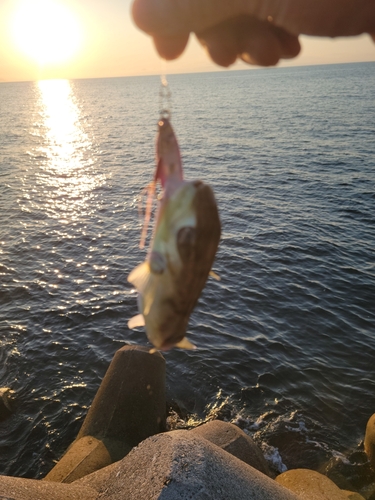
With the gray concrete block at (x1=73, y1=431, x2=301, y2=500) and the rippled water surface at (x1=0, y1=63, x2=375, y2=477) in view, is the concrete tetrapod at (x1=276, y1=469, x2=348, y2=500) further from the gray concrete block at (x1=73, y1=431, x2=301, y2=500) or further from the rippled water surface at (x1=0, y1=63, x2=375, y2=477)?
the rippled water surface at (x1=0, y1=63, x2=375, y2=477)

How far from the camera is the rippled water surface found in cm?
1672

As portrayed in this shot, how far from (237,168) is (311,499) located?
3786cm

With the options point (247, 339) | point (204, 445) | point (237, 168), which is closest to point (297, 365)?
point (247, 339)

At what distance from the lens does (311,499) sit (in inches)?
448

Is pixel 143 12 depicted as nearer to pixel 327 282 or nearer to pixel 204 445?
pixel 204 445

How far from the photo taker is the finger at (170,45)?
3.37 m

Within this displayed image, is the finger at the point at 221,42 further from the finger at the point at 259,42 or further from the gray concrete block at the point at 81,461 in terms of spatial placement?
the gray concrete block at the point at 81,461

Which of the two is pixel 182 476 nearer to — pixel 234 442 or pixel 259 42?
pixel 234 442

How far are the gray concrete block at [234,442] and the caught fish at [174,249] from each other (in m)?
9.91

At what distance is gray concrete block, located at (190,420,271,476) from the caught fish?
9913mm

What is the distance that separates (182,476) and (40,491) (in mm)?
3079

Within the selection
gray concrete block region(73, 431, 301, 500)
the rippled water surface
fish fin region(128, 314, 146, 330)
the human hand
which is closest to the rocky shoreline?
gray concrete block region(73, 431, 301, 500)

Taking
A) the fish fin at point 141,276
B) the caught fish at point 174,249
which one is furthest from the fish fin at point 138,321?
the fish fin at point 141,276

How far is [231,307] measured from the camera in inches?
899
